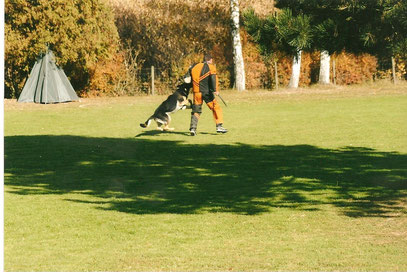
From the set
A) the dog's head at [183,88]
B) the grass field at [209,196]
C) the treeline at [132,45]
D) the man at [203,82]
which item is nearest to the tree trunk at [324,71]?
the treeline at [132,45]

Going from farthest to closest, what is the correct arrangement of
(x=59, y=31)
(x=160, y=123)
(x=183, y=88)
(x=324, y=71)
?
(x=324, y=71), (x=59, y=31), (x=160, y=123), (x=183, y=88)

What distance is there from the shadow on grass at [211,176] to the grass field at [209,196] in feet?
0.09

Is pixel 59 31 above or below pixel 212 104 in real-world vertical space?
above

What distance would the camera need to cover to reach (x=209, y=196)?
11.9m

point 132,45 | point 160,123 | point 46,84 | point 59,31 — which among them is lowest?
point 160,123

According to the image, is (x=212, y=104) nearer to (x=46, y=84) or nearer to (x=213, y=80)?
(x=213, y=80)

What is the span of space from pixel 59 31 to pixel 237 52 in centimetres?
807

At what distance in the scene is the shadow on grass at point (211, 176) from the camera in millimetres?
11367

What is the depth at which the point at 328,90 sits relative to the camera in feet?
117

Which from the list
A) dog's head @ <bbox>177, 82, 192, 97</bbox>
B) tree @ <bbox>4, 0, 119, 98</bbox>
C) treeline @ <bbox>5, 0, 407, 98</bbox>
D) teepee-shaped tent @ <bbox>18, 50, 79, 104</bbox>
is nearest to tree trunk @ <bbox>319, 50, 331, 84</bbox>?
treeline @ <bbox>5, 0, 407, 98</bbox>

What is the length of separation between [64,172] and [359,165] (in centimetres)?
521

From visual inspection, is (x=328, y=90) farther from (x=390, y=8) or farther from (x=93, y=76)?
(x=390, y=8)

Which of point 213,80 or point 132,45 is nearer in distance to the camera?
point 213,80

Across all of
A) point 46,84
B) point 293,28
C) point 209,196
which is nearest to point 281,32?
point 293,28
